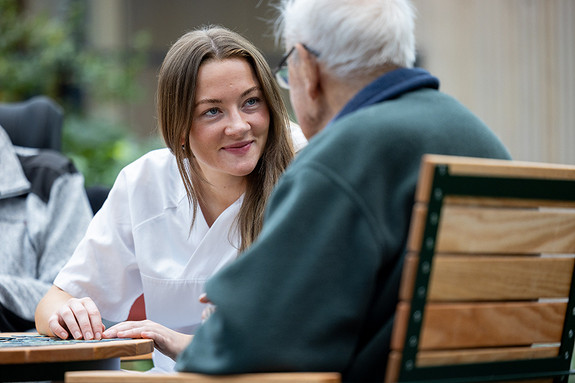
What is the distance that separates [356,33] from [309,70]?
0.13 m

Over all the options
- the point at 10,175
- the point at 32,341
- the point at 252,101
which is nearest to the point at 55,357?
the point at 32,341

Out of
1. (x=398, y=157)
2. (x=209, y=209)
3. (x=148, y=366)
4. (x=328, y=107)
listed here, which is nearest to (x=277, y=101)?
(x=209, y=209)

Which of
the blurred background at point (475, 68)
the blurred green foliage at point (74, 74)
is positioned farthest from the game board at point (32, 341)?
the blurred background at point (475, 68)

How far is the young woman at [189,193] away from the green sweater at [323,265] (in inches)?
38.3

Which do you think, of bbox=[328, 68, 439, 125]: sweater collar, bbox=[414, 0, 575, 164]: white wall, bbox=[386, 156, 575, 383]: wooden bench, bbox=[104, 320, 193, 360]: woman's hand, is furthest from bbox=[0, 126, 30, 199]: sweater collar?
bbox=[414, 0, 575, 164]: white wall

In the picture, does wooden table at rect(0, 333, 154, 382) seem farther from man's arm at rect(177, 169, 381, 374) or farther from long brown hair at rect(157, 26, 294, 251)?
long brown hair at rect(157, 26, 294, 251)

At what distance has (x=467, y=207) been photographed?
1.37m

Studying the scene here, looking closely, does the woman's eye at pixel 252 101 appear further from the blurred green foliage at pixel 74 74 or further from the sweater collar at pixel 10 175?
the blurred green foliage at pixel 74 74

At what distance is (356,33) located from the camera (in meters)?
1.57

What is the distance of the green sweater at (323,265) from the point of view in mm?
1375

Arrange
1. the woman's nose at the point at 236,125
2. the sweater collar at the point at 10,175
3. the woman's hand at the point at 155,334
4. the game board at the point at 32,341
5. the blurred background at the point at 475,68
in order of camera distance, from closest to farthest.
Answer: the game board at the point at 32,341 → the woman's hand at the point at 155,334 → the woman's nose at the point at 236,125 → the sweater collar at the point at 10,175 → the blurred background at the point at 475,68

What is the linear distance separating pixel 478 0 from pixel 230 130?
6.05 m

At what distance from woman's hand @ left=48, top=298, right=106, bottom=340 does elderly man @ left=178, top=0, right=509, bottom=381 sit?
0.67 metres

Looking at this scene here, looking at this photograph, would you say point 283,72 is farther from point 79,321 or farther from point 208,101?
point 79,321
